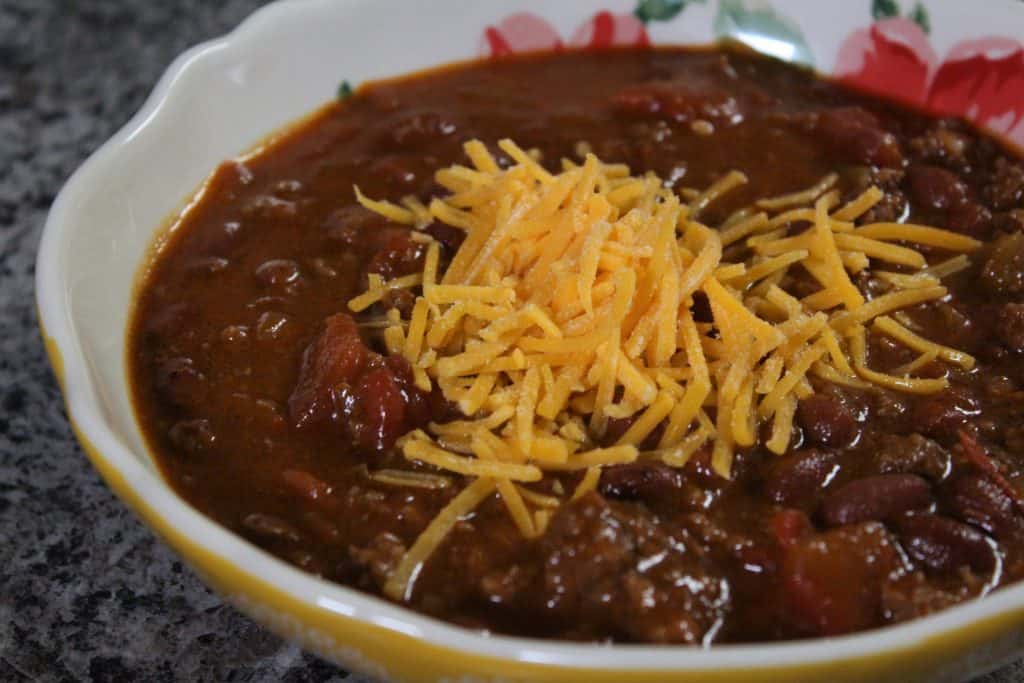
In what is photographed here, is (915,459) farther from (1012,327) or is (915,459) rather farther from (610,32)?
(610,32)

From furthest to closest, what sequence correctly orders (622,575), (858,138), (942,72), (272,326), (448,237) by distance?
1. (942,72)
2. (858,138)
3. (448,237)
4. (272,326)
5. (622,575)

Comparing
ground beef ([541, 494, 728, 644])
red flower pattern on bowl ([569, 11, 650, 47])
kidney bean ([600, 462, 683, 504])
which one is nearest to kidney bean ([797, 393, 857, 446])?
kidney bean ([600, 462, 683, 504])

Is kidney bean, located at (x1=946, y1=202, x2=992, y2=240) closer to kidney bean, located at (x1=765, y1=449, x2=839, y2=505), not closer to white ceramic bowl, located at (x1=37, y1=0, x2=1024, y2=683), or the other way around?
white ceramic bowl, located at (x1=37, y1=0, x2=1024, y2=683)

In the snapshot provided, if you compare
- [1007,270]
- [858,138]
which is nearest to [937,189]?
[858,138]

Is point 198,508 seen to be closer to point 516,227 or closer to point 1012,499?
point 516,227

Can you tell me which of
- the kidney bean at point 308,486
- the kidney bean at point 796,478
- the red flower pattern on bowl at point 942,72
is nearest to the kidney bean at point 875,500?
the kidney bean at point 796,478

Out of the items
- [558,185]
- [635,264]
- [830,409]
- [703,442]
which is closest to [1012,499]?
[830,409]

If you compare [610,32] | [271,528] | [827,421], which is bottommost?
[271,528]

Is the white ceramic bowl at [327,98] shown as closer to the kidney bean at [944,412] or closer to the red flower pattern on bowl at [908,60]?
the red flower pattern on bowl at [908,60]
